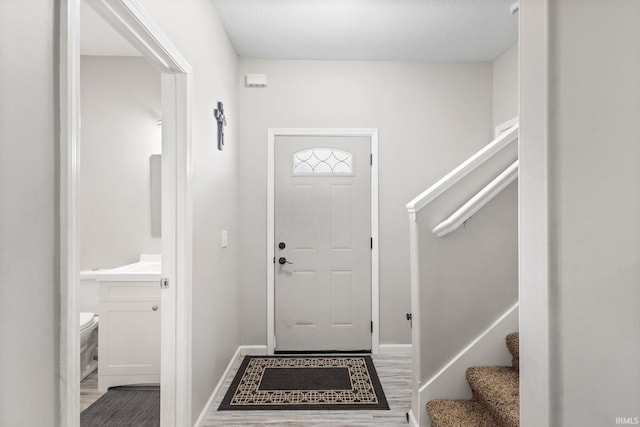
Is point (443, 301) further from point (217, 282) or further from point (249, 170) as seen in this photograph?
point (249, 170)

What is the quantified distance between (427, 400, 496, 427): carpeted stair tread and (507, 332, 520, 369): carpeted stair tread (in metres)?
0.31

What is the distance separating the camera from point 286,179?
3.55 metres

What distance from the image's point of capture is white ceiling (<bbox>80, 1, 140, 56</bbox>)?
274cm

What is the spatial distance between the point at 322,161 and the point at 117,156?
176 cm

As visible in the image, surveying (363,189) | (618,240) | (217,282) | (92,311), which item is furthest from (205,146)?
(618,240)

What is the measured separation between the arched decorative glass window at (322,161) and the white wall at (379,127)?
0.26 m

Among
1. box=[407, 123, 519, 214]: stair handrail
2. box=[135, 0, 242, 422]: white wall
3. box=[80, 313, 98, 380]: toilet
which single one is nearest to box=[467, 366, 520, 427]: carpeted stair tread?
box=[407, 123, 519, 214]: stair handrail

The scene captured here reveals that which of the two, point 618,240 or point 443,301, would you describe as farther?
point 443,301

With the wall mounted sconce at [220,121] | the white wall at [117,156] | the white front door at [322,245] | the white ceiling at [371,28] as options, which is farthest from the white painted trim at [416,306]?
the white wall at [117,156]

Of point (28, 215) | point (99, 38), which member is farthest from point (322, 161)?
point (28, 215)

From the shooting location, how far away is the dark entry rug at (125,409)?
7.63 feet

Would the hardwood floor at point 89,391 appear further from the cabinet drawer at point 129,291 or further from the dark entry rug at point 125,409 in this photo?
the cabinet drawer at point 129,291

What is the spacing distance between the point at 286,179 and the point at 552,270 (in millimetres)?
2800

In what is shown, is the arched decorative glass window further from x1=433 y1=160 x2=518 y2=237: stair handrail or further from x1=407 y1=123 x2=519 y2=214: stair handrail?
x1=433 y1=160 x2=518 y2=237: stair handrail
